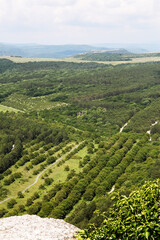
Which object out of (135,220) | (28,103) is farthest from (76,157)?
(28,103)

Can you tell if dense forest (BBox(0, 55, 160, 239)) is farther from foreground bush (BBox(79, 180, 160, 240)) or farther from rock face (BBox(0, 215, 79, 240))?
rock face (BBox(0, 215, 79, 240))

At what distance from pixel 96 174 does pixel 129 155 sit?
17066mm

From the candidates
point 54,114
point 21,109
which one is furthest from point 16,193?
point 21,109

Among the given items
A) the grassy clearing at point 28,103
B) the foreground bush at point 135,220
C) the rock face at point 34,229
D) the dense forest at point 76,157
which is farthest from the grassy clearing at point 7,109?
the foreground bush at point 135,220

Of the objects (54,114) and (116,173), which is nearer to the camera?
(116,173)

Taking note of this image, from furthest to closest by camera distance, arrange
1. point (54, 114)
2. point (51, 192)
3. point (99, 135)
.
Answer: point (54, 114) → point (99, 135) → point (51, 192)

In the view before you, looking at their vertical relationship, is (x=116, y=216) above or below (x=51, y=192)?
above

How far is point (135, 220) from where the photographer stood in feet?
56.3

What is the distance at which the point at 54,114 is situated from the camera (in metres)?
152

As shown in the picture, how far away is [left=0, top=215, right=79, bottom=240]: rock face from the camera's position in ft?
67.9

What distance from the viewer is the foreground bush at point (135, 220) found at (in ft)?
52.1

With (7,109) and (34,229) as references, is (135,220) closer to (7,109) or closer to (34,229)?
(34,229)

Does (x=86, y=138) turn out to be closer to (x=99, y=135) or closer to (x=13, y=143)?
(x=99, y=135)

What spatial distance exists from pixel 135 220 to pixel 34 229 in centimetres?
997
